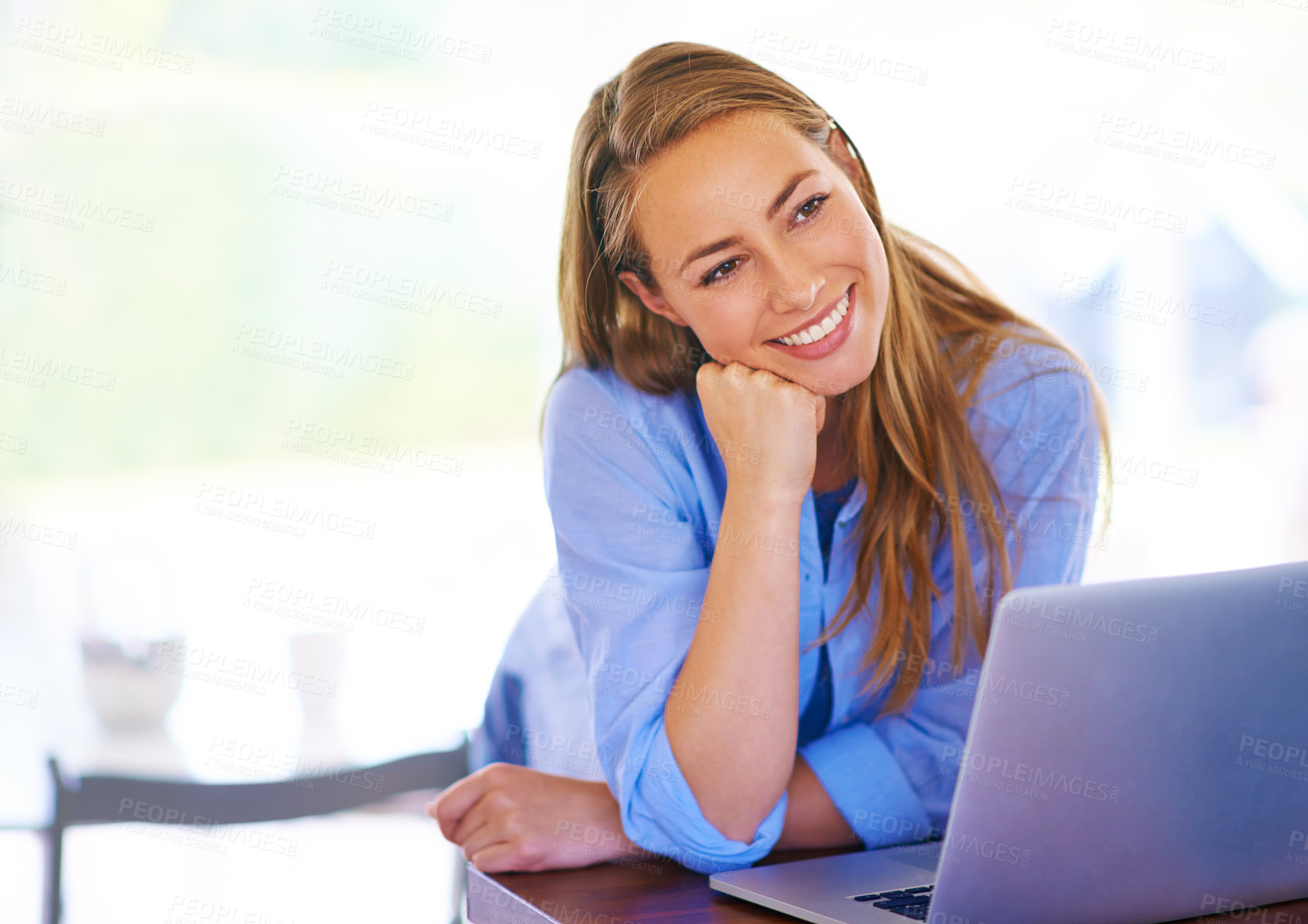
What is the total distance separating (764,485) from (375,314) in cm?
299

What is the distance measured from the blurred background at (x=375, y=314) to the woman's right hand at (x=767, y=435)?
6.73 ft

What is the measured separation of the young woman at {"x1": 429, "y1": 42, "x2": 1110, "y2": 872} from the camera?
3.75ft

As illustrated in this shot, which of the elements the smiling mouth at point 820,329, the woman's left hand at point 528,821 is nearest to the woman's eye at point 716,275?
the smiling mouth at point 820,329

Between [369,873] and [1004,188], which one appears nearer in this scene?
[369,873]

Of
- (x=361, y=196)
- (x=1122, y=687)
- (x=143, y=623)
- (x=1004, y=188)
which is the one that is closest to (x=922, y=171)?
(x=1004, y=188)

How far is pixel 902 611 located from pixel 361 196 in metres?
2.89

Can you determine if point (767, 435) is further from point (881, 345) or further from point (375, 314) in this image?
point (375, 314)

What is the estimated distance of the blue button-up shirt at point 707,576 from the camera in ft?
3.78

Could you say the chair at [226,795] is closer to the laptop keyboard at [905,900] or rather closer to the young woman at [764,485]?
the young woman at [764,485]

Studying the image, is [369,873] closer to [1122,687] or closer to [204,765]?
[204,765]

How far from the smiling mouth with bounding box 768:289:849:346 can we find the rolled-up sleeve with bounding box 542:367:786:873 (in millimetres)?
207

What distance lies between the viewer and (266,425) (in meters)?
3.77

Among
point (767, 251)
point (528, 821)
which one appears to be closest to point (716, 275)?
point (767, 251)

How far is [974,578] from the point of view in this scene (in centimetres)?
140
